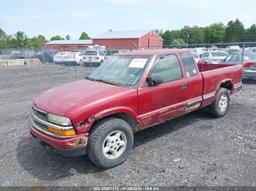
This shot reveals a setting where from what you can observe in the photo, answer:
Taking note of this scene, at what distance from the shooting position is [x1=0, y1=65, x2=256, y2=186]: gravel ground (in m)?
3.54

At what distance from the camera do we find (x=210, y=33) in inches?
3573

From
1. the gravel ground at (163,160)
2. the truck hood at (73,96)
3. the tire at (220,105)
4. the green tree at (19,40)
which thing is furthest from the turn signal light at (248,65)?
the green tree at (19,40)

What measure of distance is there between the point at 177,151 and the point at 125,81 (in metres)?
1.59

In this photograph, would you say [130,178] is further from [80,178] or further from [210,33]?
[210,33]

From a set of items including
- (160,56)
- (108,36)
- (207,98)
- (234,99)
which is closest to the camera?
(160,56)

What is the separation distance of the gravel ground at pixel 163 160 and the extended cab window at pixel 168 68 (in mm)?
1281

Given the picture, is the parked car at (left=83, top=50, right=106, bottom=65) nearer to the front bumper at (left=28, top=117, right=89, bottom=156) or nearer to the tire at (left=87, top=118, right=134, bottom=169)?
the tire at (left=87, top=118, right=134, bottom=169)

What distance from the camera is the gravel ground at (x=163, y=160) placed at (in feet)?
11.6

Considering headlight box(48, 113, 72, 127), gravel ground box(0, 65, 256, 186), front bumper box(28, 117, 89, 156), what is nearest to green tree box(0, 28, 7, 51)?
gravel ground box(0, 65, 256, 186)

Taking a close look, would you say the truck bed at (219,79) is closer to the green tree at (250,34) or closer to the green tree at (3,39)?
the green tree at (3,39)

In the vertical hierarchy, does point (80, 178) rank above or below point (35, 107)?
below

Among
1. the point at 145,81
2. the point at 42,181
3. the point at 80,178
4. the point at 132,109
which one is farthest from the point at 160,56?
the point at 42,181

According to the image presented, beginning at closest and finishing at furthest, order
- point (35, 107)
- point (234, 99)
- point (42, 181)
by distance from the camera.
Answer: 1. point (42, 181)
2. point (35, 107)
3. point (234, 99)

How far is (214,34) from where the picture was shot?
88.6 m
